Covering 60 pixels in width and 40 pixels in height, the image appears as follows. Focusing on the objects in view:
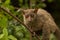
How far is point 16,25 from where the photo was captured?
13.6 feet

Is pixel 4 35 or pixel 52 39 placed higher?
pixel 4 35

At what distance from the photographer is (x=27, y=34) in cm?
434

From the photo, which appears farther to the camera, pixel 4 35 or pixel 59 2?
pixel 59 2

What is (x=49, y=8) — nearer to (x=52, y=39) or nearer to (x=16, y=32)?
(x=52, y=39)

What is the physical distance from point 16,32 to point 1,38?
63 cm

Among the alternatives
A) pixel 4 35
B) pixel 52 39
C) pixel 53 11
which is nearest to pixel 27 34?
pixel 52 39

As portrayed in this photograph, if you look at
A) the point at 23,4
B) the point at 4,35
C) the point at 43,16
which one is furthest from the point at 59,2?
the point at 4,35

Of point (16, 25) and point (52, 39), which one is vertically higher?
point (16, 25)

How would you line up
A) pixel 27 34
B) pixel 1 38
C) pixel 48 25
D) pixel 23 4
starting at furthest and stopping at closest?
pixel 23 4
pixel 27 34
pixel 48 25
pixel 1 38

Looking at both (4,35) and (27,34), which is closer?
(4,35)

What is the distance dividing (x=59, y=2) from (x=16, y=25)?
3585 millimetres

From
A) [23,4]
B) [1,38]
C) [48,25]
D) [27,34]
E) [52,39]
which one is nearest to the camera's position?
[1,38]

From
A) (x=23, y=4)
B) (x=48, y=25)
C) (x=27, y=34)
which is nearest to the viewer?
(x=48, y=25)

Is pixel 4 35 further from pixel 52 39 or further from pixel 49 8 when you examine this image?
pixel 49 8
